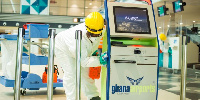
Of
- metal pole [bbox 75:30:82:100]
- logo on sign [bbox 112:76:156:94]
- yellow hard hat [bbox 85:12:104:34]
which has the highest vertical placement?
yellow hard hat [bbox 85:12:104:34]

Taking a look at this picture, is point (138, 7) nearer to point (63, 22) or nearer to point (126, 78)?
point (126, 78)

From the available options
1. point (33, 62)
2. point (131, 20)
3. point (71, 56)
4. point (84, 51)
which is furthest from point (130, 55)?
point (33, 62)

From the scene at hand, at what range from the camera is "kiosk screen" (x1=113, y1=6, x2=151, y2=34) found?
3054 millimetres

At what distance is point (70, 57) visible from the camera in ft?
11.4

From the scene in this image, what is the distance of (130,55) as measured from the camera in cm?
303

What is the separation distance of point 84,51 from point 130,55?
55cm

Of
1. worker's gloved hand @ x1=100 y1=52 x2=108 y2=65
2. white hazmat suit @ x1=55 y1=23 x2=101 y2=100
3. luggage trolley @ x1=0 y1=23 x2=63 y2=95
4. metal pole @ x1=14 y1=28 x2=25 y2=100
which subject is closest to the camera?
metal pole @ x1=14 y1=28 x2=25 y2=100

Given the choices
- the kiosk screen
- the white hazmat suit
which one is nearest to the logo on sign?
the white hazmat suit

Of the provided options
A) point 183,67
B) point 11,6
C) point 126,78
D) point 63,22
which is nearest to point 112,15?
point 126,78

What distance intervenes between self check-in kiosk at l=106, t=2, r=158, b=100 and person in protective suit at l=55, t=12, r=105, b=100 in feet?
0.59

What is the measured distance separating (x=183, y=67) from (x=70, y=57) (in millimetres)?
1474

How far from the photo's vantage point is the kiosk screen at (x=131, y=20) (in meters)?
3.05

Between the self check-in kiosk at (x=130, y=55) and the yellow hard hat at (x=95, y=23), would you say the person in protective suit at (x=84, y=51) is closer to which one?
the yellow hard hat at (x=95, y=23)

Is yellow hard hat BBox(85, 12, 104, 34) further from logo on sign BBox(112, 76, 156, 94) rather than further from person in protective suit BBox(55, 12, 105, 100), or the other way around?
logo on sign BBox(112, 76, 156, 94)
